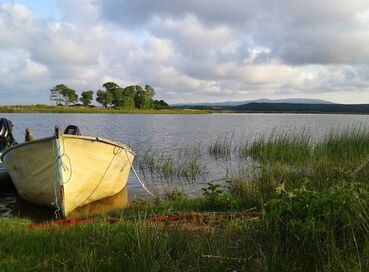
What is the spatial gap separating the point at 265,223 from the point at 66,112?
81.8 metres

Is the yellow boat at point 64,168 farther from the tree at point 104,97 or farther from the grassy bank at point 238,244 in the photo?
the tree at point 104,97

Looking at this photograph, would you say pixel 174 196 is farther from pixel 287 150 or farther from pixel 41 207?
pixel 287 150

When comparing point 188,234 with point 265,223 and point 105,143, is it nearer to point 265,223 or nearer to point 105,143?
point 265,223

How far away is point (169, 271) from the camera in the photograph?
3.94 metres

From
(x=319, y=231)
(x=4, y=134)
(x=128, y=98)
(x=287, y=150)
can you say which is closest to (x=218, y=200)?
(x=319, y=231)

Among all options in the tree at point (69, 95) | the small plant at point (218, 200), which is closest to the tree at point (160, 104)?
the tree at point (69, 95)

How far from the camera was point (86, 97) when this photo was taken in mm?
105625

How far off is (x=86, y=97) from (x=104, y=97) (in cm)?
537

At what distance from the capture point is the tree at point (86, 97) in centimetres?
10562

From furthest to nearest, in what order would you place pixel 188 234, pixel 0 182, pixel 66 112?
1. pixel 66 112
2. pixel 0 182
3. pixel 188 234

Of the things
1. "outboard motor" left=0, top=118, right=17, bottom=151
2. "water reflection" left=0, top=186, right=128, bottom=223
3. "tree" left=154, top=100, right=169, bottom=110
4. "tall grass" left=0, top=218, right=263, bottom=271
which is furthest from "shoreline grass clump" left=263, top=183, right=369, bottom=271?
"tree" left=154, top=100, right=169, bottom=110

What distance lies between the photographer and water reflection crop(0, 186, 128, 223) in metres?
9.48

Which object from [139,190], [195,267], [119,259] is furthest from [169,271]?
[139,190]

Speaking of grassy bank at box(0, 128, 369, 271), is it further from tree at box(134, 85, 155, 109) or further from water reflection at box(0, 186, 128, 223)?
tree at box(134, 85, 155, 109)
